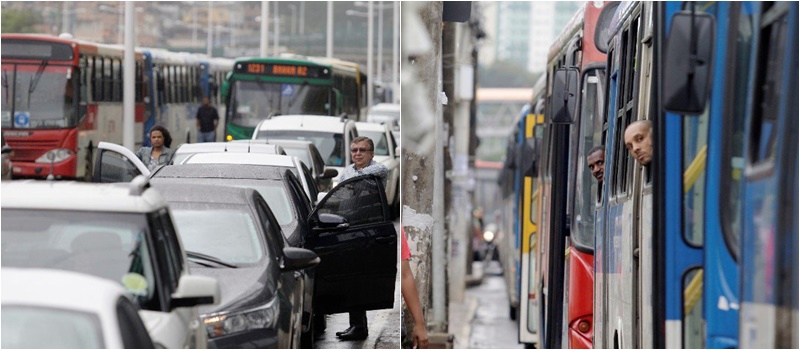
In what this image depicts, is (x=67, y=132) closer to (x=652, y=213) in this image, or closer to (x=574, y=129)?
(x=574, y=129)

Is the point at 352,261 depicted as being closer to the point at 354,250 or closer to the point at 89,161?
the point at 354,250

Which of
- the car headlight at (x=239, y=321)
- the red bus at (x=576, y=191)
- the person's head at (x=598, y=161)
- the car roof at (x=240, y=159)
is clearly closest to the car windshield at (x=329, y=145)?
the car roof at (x=240, y=159)

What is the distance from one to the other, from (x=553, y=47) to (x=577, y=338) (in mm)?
4819

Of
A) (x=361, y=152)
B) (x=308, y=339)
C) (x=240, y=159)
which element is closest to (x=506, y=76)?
(x=240, y=159)

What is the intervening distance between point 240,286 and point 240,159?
6.80 meters

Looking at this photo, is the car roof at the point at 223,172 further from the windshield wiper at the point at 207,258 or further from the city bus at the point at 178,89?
the city bus at the point at 178,89

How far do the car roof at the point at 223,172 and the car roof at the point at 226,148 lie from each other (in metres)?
3.56

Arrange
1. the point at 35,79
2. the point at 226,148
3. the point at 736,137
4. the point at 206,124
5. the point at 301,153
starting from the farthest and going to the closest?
the point at 206,124 < the point at 35,79 < the point at 301,153 < the point at 226,148 < the point at 736,137

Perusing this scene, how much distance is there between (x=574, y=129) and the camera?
12477 millimetres

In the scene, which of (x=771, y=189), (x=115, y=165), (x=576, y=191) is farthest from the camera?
(x=115, y=165)

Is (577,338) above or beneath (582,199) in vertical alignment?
beneath

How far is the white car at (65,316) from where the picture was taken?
5.73 meters

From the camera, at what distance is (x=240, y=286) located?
8.34 metres

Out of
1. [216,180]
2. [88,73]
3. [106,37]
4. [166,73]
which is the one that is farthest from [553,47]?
[106,37]
